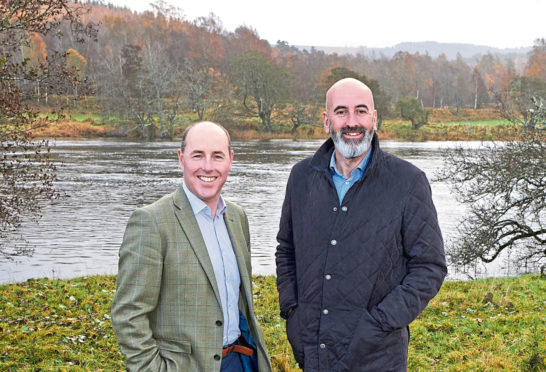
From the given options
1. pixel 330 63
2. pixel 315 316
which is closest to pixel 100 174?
pixel 315 316

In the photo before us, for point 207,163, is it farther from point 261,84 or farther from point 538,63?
point 538,63

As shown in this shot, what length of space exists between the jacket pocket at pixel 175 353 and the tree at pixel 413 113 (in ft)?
239

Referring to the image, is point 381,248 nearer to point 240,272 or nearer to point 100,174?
point 240,272

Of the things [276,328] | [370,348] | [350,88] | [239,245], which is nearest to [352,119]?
[350,88]

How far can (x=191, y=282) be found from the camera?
9.66 ft

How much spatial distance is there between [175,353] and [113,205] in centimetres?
2089

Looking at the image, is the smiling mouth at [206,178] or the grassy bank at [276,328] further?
the grassy bank at [276,328]

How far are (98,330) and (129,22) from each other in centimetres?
12815

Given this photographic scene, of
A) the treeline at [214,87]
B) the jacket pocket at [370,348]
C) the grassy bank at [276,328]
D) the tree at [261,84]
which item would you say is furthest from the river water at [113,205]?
the tree at [261,84]

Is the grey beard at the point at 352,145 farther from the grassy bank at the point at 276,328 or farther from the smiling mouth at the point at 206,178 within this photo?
the grassy bank at the point at 276,328

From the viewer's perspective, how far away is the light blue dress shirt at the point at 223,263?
3059 mm

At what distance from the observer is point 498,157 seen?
50.0 feet

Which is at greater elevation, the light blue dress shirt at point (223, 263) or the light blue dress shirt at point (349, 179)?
the light blue dress shirt at point (349, 179)

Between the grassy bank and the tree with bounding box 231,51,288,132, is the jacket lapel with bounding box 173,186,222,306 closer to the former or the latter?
the grassy bank
